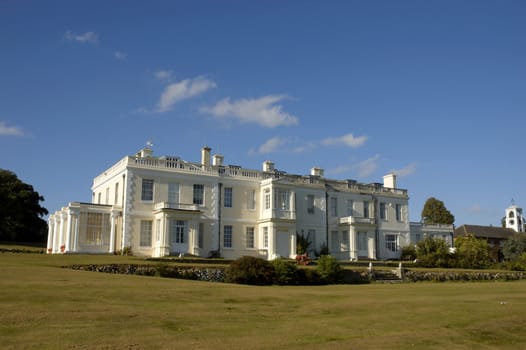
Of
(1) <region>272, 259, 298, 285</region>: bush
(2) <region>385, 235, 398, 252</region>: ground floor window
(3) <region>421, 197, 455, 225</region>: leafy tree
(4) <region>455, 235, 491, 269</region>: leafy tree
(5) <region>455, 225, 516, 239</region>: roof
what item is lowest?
(1) <region>272, 259, 298, 285</region>: bush

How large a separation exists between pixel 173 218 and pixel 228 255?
6291mm

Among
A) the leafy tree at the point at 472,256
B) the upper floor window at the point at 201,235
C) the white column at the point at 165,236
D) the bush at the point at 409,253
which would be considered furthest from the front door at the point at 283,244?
the leafy tree at the point at 472,256

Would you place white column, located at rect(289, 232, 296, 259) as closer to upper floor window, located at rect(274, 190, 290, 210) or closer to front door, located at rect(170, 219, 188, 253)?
upper floor window, located at rect(274, 190, 290, 210)

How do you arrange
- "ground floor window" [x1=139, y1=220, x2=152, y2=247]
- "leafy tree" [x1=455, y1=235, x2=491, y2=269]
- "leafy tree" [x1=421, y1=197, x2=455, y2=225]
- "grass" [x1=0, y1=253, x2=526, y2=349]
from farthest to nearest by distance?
"leafy tree" [x1=421, y1=197, x2=455, y2=225]
"leafy tree" [x1=455, y1=235, x2=491, y2=269]
"ground floor window" [x1=139, y1=220, x2=152, y2=247]
"grass" [x1=0, y1=253, x2=526, y2=349]

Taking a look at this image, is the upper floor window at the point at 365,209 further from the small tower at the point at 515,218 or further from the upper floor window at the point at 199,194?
the small tower at the point at 515,218

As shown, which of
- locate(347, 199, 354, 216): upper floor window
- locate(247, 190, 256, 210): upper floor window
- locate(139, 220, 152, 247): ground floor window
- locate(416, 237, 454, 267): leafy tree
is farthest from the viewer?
locate(347, 199, 354, 216): upper floor window

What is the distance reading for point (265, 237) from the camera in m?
43.8

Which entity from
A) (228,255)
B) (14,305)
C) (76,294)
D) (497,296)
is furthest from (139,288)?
(228,255)

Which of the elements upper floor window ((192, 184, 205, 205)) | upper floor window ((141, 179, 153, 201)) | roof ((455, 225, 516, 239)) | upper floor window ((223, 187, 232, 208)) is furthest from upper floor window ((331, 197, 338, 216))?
roof ((455, 225, 516, 239))

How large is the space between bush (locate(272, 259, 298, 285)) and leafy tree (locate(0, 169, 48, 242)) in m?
37.0

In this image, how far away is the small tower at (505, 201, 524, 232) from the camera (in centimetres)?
9951

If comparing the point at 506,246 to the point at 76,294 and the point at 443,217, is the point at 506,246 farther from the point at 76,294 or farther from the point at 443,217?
the point at 76,294

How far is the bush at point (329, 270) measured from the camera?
31156mm

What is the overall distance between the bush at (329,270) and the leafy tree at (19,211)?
3726 cm
